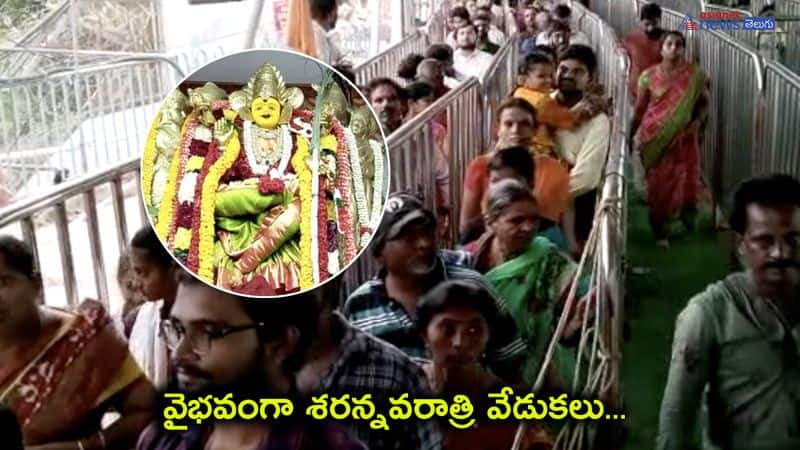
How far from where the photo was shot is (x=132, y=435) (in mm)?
842

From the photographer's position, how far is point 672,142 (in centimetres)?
147

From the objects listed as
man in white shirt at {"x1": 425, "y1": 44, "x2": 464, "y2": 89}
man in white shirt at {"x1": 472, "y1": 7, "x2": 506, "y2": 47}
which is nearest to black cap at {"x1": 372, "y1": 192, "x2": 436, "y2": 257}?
man in white shirt at {"x1": 425, "y1": 44, "x2": 464, "y2": 89}

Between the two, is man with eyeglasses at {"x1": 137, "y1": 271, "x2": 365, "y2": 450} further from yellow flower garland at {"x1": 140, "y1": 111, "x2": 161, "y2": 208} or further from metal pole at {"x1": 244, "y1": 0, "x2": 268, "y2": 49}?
metal pole at {"x1": 244, "y1": 0, "x2": 268, "y2": 49}

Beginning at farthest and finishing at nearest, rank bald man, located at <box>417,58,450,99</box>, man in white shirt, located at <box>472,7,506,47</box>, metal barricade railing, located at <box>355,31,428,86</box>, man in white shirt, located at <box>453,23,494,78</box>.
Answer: man in white shirt, located at <box>472,7,506,47</box> → man in white shirt, located at <box>453,23,494,78</box> → bald man, located at <box>417,58,450,99</box> → metal barricade railing, located at <box>355,31,428,86</box>

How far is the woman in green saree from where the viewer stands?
36.4 inches

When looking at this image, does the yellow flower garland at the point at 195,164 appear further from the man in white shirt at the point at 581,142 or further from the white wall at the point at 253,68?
the man in white shirt at the point at 581,142

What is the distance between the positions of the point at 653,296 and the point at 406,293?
1.76 ft

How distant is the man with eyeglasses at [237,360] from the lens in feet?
2.56

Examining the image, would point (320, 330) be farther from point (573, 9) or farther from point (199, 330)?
point (573, 9)

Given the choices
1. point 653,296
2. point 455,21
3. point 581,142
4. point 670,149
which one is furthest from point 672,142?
point 455,21

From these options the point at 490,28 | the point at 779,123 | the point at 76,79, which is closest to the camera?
the point at 76,79

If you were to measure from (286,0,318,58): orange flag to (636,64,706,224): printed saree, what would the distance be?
0.69 metres

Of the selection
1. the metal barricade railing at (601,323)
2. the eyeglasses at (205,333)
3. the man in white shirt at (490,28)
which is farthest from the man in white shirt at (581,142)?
the man in white shirt at (490,28)

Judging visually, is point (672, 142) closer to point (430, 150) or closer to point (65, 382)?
point (430, 150)
